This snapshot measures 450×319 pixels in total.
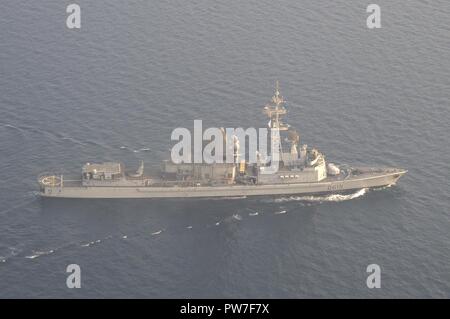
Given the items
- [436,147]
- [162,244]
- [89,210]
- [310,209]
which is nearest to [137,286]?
[162,244]

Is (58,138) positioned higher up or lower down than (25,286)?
higher up

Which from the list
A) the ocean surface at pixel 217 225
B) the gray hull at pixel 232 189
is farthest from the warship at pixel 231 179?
the ocean surface at pixel 217 225

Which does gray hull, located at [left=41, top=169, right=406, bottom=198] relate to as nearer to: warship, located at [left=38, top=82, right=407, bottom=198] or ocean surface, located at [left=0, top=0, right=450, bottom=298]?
warship, located at [left=38, top=82, right=407, bottom=198]

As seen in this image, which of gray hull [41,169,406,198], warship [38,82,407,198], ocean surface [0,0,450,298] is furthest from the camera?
warship [38,82,407,198]

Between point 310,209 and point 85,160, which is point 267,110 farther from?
point 85,160

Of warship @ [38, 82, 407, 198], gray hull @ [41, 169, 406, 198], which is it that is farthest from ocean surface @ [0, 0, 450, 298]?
warship @ [38, 82, 407, 198]

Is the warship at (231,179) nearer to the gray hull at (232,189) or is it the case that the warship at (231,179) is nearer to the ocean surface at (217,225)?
the gray hull at (232,189)
